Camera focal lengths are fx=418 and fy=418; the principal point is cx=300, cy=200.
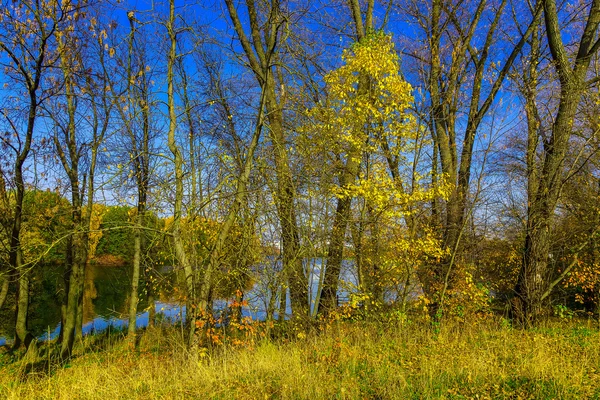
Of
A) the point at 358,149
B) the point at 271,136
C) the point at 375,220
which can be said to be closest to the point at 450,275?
the point at 375,220

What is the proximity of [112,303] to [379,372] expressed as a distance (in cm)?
1843

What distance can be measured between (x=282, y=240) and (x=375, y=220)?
2.09m

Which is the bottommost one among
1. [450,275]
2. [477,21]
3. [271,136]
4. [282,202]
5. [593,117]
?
[450,275]

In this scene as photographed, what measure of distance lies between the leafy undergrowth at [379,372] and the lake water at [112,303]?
0.98 meters

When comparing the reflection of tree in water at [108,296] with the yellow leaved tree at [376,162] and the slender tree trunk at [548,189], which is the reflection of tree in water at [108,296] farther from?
the slender tree trunk at [548,189]

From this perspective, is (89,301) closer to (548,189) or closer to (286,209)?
(286,209)

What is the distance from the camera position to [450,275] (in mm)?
9688

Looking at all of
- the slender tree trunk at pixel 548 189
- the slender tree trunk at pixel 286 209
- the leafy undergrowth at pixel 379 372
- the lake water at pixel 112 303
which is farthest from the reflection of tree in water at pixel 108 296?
the slender tree trunk at pixel 548 189

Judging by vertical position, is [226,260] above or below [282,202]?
below

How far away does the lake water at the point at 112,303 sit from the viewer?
7.23m

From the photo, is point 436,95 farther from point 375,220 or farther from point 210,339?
point 210,339

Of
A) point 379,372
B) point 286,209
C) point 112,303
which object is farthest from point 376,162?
point 112,303

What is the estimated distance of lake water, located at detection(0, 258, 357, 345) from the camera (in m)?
7.23

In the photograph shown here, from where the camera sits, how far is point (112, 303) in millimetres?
19828
